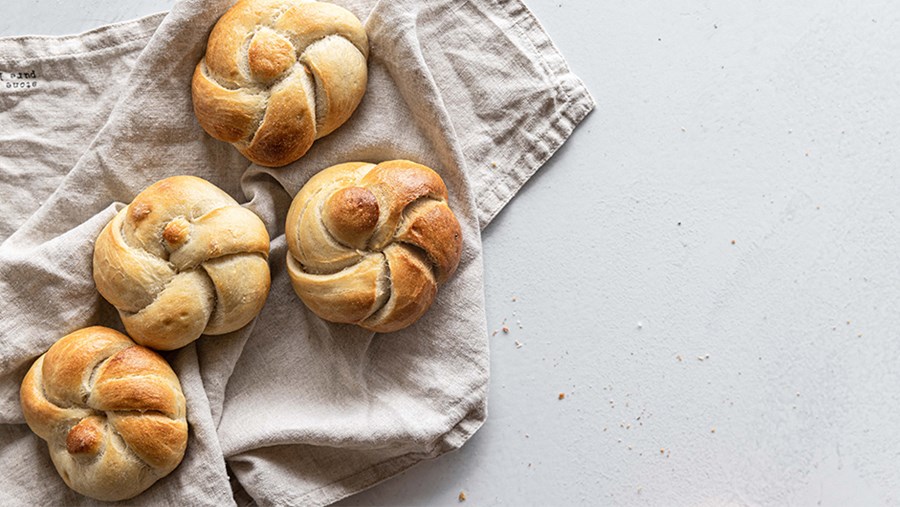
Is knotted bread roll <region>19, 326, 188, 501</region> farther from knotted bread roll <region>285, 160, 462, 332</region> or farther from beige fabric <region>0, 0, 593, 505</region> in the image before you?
knotted bread roll <region>285, 160, 462, 332</region>

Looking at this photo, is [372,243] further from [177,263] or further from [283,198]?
[177,263]

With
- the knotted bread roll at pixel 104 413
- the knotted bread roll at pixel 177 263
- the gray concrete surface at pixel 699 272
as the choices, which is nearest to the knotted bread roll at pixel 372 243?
the knotted bread roll at pixel 177 263

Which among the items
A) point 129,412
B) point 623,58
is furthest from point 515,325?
point 129,412

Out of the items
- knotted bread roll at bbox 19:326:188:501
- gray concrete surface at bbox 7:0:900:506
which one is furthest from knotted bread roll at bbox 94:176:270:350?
gray concrete surface at bbox 7:0:900:506

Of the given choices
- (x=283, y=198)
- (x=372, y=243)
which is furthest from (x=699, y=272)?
(x=283, y=198)

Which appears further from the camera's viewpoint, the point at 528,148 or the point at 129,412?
the point at 528,148

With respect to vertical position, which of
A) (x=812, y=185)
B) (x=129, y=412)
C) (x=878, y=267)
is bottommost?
(x=129, y=412)

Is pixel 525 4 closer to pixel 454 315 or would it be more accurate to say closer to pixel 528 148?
pixel 528 148
